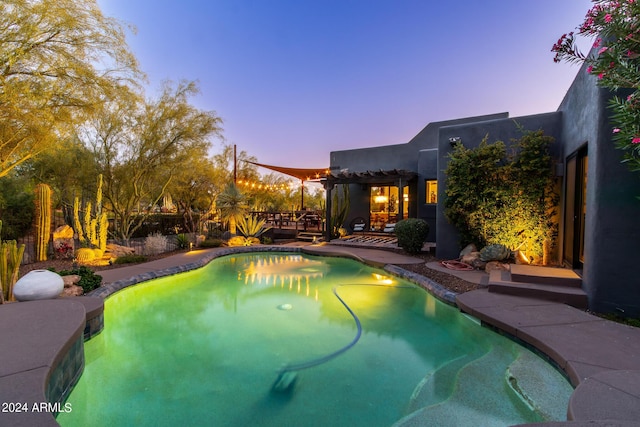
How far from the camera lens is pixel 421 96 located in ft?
54.2

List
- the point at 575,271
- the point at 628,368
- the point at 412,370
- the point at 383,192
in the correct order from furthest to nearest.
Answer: the point at 383,192 < the point at 575,271 < the point at 412,370 < the point at 628,368

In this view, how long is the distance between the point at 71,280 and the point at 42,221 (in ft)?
11.8

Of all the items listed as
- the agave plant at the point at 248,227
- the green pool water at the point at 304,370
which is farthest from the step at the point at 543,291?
the agave plant at the point at 248,227

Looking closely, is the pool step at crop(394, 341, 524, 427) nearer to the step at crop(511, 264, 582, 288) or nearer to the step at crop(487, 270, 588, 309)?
the step at crop(487, 270, 588, 309)

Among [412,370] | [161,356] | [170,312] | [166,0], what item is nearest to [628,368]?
[412,370]

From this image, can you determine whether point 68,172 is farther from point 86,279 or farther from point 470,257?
point 470,257

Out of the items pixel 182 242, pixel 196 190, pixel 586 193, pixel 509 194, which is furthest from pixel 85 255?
pixel 586 193

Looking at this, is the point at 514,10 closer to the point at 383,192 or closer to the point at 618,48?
the point at 383,192

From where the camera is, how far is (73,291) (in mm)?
5098

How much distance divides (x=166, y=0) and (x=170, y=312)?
36.8 ft

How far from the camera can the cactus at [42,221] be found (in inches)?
303

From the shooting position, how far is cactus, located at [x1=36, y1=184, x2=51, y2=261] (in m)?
7.70

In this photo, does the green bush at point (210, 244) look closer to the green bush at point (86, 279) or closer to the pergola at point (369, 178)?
the pergola at point (369, 178)

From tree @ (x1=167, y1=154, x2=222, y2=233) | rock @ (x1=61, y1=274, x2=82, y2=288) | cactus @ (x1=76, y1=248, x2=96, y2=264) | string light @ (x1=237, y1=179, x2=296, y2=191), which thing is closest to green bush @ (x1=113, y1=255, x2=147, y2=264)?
cactus @ (x1=76, y1=248, x2=96, y2=264)
